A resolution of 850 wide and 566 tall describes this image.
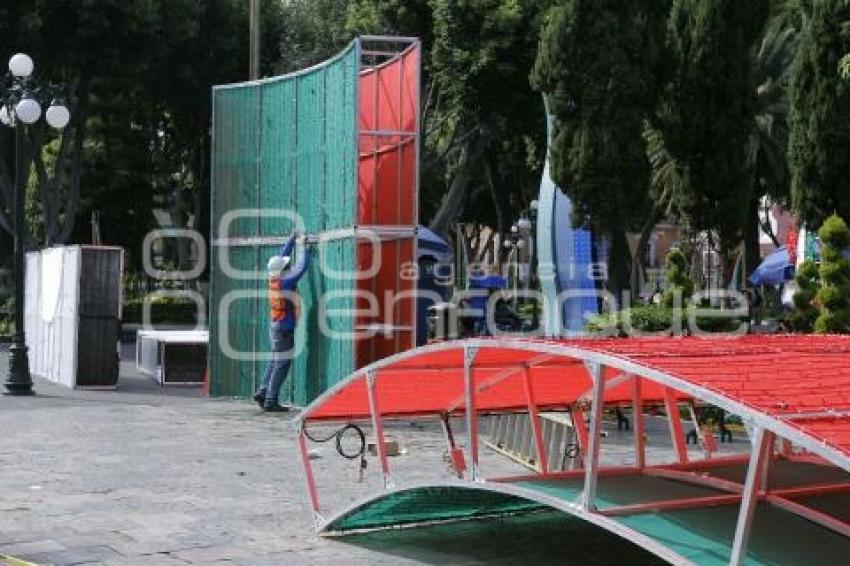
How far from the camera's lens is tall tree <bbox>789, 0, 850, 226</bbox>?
18.8m

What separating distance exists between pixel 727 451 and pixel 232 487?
237 inches

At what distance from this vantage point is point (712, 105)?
21.9 metres

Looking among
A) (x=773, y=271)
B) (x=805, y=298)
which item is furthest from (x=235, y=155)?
(x=773, y=271)

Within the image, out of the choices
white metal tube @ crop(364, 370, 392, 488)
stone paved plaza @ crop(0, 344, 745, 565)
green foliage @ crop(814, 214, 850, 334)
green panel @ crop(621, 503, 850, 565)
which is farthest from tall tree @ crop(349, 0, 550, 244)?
green panel @ crop(621, 503, 850, 565)

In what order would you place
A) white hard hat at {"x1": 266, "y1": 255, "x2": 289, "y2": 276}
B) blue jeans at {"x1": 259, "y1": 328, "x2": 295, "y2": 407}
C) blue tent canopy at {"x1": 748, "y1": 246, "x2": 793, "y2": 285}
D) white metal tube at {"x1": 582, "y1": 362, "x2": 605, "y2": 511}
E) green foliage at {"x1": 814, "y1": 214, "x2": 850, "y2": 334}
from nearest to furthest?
white metal tube at {"x1": 582, "y1": 362, "x2": 605, "y2": 511} → white hard hat at {"x1": 266, "y1": 255, "x2": 289, "y2": 276} → blue jeans at {"x1": 259, "y1": 328, "x2": 295, "y2": 407} → green foliage at {"x1": 814, "y1": 214, "x2": 850, "y2": 334} → blue tent canopy at {"x1": 748, "y1": 246, "x2": 793, "y2": 285}

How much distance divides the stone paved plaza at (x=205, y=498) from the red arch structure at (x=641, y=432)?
413mm

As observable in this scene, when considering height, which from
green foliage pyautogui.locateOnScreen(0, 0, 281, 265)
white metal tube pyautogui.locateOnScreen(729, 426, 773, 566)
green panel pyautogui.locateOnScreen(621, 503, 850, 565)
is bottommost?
green panel pyautogui.locateOnScreen(621, 503, 850, 565)

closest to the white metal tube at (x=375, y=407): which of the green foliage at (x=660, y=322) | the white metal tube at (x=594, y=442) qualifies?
the white metal tube at (x=594, y=442)

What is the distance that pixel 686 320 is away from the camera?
17062 mm

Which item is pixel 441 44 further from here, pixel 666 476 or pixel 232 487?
pixel 666 476

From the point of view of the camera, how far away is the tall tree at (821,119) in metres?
18.8

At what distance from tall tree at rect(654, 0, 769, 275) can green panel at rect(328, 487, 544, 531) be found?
42.8ft

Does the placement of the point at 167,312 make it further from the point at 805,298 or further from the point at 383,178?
the point at 805,298

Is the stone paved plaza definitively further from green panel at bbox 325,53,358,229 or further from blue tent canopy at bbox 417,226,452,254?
blue tent canopy at bbox 417,226,452,254
